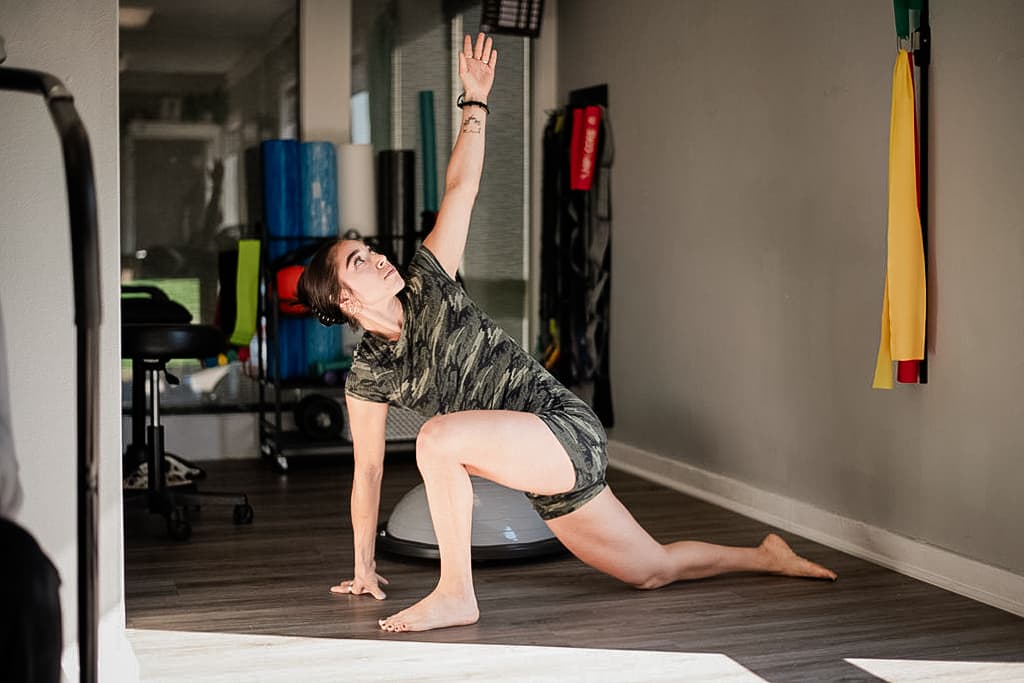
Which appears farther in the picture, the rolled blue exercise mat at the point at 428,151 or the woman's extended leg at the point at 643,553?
the rolled blue exercise mat at the point at 428,151

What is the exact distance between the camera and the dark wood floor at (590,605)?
2996 mm

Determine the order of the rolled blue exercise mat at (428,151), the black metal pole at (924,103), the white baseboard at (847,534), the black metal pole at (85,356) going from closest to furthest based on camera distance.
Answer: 1. the black metal pole at (85,356)
2. the white baseboard at (847,534)
3. the black metal pole at (924,103)
4. the rolled blue exercise mat at (428,151)

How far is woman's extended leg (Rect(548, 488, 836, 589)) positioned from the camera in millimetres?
3230

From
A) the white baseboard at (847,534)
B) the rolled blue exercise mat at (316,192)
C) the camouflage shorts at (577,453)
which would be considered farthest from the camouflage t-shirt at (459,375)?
the rolled blue exercise mat at (316,192)

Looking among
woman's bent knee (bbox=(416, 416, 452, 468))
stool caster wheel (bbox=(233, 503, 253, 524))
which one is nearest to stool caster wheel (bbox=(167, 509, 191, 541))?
stool caster wheel (bbox=(233, 503, 253, 524))

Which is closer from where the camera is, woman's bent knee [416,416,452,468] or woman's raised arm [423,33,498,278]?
woman's bent knee [416,416,452,468]

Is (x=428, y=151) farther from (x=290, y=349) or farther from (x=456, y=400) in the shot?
(x=456, y=400)

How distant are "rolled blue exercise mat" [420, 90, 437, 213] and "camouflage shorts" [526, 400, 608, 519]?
3349 millimetres

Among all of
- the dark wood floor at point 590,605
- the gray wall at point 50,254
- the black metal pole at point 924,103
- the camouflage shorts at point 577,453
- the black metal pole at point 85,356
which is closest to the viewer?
the black metal pole at point 85,356

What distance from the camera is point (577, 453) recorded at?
3.13m

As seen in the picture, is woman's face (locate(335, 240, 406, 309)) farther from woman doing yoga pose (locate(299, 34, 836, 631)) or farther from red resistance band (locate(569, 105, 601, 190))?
red resistance band (locate(569, 105, 601, 190))

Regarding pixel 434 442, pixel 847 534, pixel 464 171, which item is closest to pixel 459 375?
pixel 434 442

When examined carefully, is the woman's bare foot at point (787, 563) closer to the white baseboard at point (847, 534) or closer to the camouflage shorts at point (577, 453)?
the white baseboard at point (847, 534)

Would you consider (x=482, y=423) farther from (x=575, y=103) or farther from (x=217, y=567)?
(x=575, y=103)
